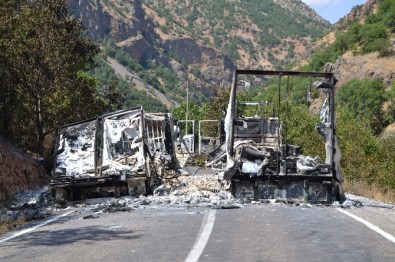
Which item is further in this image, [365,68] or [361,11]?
[361,11]

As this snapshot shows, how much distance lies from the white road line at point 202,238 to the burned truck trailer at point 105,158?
14.4 feet

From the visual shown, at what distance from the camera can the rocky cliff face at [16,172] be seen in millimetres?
18422

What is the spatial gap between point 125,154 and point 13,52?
672cm

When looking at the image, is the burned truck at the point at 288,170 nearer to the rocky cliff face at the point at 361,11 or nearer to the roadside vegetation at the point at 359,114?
the roadside vegetation at the point at 359,114

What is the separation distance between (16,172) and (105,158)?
344cm

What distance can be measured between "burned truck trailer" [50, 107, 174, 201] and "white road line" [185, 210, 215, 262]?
438 centimetres

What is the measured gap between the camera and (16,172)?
65.5 feet

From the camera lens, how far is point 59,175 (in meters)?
17.7

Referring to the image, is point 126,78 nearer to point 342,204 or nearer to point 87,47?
point 87,47

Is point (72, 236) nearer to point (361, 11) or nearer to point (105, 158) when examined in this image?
point (105, 158)

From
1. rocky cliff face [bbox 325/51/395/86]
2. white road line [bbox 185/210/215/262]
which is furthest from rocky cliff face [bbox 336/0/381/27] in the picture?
white road line [bbox 185/210/215/262]

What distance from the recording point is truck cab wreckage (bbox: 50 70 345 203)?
1591 cm

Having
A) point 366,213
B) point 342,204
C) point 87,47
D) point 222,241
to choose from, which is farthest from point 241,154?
point 87,47

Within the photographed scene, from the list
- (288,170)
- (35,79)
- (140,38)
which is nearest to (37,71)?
(35,79)
